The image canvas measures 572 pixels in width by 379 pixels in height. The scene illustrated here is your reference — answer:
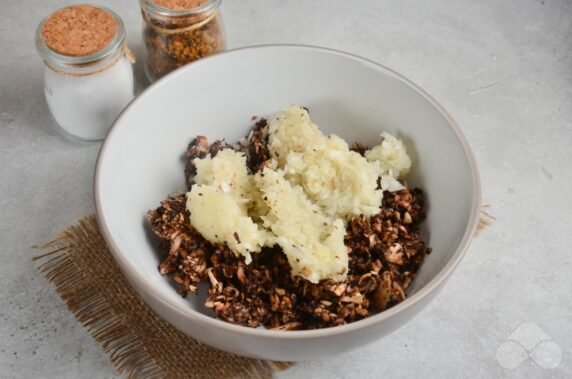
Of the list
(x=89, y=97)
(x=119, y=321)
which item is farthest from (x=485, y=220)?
(x=89, y=97)

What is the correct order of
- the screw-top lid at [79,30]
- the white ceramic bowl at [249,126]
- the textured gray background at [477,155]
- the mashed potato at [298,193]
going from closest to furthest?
the white ceramic bowl at [249,126]
the mashed potato at [298,193]
the textured gray background at [477,155]
the screw-top lid at [79,30]

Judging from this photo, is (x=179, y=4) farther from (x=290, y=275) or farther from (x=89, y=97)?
(x=290, y=275)

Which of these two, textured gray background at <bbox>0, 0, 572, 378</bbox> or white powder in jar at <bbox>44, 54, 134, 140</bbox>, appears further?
white powder in jar at <bbox>44, 54, 134, 140</bbox>

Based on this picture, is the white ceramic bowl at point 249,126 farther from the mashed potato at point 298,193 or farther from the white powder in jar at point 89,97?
the white powder in jar at point 89,97

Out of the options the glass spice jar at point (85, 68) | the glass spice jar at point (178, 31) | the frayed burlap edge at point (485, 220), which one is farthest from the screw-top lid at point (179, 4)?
the frayed burlap edge at point (485, 220)

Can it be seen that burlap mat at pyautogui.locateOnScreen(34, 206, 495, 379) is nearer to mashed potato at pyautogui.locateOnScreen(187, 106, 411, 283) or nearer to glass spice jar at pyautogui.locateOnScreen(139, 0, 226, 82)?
mashed potato at pyautogui.locateOnScreen(187, 106, 411, 283)

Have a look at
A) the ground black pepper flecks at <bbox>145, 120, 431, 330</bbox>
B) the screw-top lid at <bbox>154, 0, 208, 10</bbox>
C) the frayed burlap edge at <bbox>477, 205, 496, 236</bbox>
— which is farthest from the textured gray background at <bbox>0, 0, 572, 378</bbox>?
the screw-top lid at <bbox>154, 0, 208, 10</bbox>
